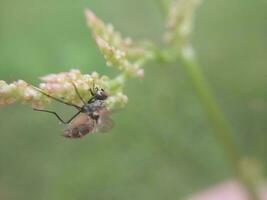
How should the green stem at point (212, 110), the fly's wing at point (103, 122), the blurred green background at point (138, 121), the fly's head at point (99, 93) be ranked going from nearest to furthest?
the fly's head at point (99, 93), the fly's wing at point (103, 122), the green stem at point (212, 110), the blurred green background at point (138, 121)

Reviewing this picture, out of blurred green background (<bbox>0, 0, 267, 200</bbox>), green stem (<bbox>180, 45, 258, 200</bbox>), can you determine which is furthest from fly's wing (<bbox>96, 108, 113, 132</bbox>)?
blurred green background (<bbox>0, 0, 267, 200</bbox>)

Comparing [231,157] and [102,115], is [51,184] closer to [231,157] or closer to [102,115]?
[231,157]

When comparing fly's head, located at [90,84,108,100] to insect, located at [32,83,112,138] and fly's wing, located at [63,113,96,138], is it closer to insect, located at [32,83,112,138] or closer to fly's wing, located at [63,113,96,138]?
insect, located at [32,83,112,138]

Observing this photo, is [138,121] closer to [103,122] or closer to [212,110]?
[212,110]

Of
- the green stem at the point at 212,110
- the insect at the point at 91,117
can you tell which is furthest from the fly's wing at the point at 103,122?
the green stem at the point at 212,110

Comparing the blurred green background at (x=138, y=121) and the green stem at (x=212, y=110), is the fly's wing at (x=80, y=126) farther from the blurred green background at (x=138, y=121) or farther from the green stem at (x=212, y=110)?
the blurred green background at (x=138, y=121)

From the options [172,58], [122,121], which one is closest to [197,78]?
[172,58]
